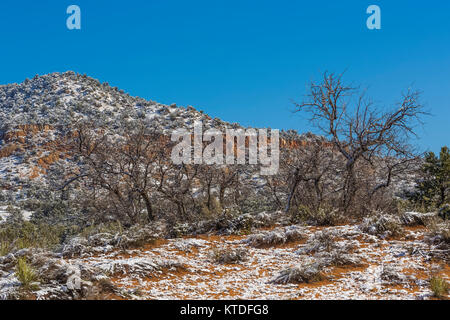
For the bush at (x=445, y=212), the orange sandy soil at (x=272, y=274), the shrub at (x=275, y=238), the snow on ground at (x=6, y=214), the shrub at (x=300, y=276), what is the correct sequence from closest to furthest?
the orange sandy soil at (x=272, y=274) → the shrub at (x=300, y=276) → the shrub at (x=275, y=238) → the bush at (x=445, y=212) → the snow on ground at (x=6, y=214)

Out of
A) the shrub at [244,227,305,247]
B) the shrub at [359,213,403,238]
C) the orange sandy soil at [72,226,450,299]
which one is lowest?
the orange sandy soil at [72,226,450,299]

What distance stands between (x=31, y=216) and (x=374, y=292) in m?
25.7

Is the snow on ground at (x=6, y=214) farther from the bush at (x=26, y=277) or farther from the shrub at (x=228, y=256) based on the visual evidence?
the bush at (x=26, y=277)

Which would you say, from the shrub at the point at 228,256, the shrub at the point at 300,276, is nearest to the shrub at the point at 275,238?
the shrub at the point at 228,256

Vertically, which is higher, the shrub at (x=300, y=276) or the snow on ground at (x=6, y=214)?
the shrub at (x=300, y=276)

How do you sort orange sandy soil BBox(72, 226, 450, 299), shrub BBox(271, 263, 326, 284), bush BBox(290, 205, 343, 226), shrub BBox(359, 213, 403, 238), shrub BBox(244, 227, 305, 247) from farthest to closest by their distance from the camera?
bush BBox(290, 205, 343, 226)
shrub BBox(244, 227, 305, 247)
shrub BBox(359, 213, 403, 238)
shrub BBox(271, 263, 326, 284)
orange sandy soil BBox(72, 226, 450, 299)

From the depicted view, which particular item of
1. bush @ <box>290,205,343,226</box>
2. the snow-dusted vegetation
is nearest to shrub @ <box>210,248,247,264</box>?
the snow-dusted vegetation

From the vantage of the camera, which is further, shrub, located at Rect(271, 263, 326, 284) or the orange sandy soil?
shrub, located at Rect(271, 263, 326, 284)

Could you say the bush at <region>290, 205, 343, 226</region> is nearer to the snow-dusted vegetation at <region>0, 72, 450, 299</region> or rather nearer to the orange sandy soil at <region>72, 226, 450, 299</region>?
the snow-dusted vegetation at <region>0, 72, 450, 299</region>

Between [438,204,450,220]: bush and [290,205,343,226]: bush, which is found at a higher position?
[438,204,450,220]: bush

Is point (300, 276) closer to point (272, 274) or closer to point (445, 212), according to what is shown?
point (272, 274)

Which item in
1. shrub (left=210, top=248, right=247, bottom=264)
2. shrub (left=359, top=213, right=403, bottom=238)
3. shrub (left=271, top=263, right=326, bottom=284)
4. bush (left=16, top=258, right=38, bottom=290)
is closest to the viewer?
bush (left=16, top=258, right=38, bottom=290)
